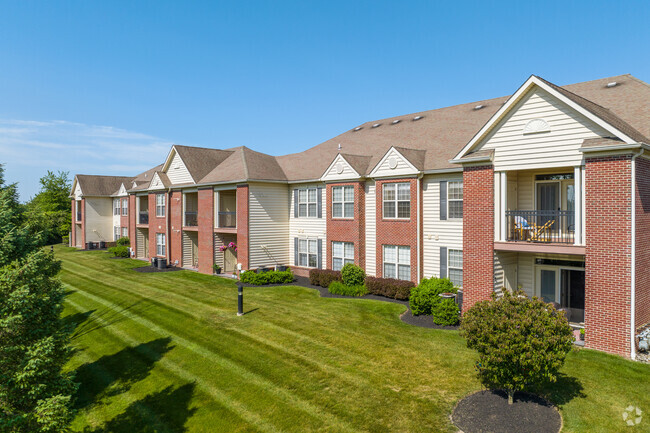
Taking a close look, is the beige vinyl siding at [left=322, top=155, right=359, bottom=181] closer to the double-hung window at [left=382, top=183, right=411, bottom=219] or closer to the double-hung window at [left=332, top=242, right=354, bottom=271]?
the double-hung window at [left=382, top=183, right=411, bottom=219]

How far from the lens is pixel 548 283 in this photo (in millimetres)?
16375

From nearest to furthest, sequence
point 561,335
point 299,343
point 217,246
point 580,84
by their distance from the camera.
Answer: point 561,335, point 299,343, point 580,84, point 217,246

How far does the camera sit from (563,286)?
15.9 meters

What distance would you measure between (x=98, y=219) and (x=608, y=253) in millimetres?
54712

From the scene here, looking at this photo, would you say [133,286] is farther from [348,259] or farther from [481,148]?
[481,148]

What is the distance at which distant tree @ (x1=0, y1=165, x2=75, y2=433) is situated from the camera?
7.83 metres

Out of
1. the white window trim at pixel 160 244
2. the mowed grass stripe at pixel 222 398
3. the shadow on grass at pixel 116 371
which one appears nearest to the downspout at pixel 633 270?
the mowed grass stripe at pixel 222 398

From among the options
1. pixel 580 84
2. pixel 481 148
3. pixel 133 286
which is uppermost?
pixel 580 84

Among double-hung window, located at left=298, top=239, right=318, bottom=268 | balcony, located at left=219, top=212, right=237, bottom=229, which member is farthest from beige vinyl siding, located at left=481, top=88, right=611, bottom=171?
balcony, located at left=219, top=212, right=237, bottom=229

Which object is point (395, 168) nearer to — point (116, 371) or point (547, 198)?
point (547, 198)

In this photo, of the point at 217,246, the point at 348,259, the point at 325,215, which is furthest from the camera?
the point at 217,246

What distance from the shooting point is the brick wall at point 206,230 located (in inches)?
1136

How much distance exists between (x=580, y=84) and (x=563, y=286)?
1106 cm

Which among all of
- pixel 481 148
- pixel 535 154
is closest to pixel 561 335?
pixel 535 154
